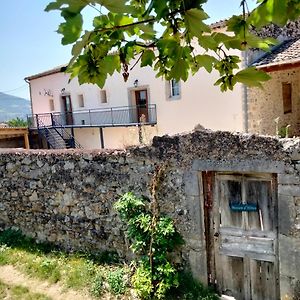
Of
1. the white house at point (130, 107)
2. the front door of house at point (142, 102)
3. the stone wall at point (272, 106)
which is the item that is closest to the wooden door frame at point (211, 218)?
the white house at point (130, 107)

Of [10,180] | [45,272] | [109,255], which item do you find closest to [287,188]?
[109,255]

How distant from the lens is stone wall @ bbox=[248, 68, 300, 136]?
11047mm

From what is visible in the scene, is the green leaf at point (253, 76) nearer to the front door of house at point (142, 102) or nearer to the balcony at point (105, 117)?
the balcony at point (105, 117)

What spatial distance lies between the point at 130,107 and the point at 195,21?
557 inches

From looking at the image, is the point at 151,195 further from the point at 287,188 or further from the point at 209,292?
the point at 287,188

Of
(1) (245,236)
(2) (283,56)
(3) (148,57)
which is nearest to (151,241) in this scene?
(1) (245,236)

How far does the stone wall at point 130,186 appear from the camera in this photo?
4.23 m

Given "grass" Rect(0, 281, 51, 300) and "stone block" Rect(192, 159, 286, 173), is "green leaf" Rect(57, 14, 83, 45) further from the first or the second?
"grass" Rect(0, 281, 51, 300)

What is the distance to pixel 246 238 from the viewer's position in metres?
4.62

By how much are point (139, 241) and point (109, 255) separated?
3.26 feet

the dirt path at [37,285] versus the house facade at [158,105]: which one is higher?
the house facade at [158,105]

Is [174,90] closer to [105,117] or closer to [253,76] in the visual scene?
[105,117]

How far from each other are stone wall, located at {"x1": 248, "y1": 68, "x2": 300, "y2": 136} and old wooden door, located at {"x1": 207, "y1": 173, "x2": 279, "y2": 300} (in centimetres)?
679

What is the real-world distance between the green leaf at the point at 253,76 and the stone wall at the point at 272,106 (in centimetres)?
988
